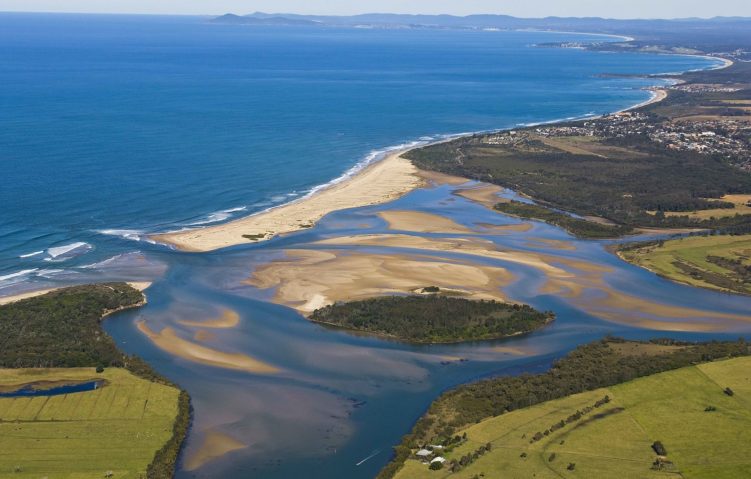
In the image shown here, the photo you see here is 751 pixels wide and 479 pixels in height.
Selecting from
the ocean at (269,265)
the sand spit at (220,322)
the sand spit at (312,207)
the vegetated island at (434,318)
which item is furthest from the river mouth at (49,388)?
the sand spit at (312,207)

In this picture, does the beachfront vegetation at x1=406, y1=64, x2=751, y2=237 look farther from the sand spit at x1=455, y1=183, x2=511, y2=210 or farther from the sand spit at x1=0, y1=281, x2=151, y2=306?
the sand spit at x1=0, y1=281, x2=151, y2=306

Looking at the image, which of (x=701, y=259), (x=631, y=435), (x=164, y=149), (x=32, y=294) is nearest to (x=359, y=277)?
(x=32, y=294)

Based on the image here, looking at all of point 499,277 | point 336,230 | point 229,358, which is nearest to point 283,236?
point 336,230

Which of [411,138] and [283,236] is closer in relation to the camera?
[283,236]

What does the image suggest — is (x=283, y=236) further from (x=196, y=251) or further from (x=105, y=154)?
(x=105, y=154)

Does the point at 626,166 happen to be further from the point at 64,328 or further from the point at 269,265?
the point at 64,328

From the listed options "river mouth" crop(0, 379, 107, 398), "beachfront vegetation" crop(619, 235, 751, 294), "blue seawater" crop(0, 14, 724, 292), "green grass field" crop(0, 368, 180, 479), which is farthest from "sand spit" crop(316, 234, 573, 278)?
"green grass field" crop(0, 368, 180, 479)

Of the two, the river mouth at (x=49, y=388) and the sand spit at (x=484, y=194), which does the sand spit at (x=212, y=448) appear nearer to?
the river mouth at (x=49, y=388)

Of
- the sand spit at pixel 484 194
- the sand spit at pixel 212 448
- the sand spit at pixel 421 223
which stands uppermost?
the sand spit at pixel 484 194
